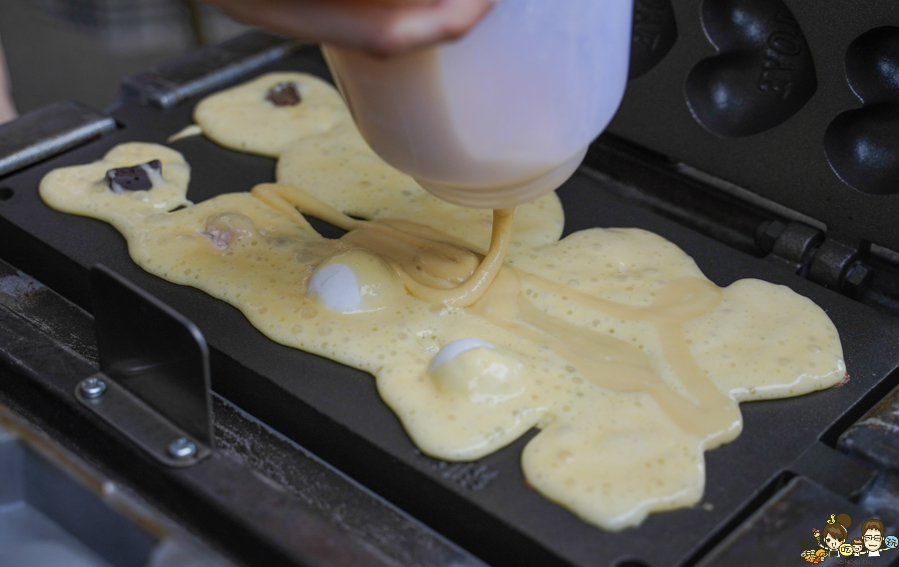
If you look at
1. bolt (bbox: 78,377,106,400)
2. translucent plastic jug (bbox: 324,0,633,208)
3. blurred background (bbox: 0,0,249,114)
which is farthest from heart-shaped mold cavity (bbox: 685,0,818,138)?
blurred background (bbox: 0,0,249,114)

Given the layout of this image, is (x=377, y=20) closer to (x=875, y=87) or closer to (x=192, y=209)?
(x=192, y=209)

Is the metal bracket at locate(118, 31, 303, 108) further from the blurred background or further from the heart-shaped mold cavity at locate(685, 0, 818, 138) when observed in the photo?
the blurred background

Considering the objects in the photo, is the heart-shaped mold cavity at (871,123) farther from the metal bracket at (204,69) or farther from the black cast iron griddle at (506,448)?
the metal bracket at (204,69)

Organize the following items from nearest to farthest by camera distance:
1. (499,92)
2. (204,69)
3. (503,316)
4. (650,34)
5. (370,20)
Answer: (370,20) < (499,92) < (503,316) < (650,34) < (204,69)

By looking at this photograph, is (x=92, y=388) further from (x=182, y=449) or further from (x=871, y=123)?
(x=871, y=123)

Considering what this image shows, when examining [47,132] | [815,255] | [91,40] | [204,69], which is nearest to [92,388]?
[47,132]

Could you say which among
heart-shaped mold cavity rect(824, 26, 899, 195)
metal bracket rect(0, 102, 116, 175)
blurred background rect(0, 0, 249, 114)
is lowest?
blurred background rect(0, 0, 249, 114)

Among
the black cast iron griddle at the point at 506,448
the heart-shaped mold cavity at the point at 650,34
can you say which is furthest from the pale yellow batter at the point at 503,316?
the heart-shaped mold cavity at the point at 650,34
